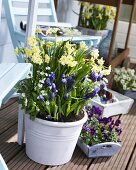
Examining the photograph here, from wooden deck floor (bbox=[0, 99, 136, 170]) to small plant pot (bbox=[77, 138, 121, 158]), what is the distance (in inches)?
1.2

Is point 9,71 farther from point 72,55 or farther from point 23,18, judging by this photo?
point 23,18

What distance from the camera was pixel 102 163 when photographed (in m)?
1.87

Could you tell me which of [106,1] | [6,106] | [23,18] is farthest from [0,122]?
[106,1]

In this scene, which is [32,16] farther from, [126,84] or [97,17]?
[97,17]

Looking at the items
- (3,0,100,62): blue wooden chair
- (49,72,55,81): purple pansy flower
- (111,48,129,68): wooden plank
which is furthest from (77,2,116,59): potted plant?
(49,72,55,81): purple pansy flower

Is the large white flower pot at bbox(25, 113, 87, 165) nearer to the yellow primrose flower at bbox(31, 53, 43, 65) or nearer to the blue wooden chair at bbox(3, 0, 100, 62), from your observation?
the yellow primrose flower at bbox(31, 53, 43, 65)

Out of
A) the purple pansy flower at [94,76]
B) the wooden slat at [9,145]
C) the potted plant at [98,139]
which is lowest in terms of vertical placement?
the wooden slat at [9,145]

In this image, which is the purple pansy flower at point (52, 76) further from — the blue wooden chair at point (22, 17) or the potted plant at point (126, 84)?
the potted plant at point (126, 84)

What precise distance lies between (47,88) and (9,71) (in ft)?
0.88

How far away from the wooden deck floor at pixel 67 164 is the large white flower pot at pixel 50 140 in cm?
5

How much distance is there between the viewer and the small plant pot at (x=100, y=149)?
6.05 ft

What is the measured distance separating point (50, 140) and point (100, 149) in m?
0.35

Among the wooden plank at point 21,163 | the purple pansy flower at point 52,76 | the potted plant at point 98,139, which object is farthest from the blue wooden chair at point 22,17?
the wooden plank at point 21,163

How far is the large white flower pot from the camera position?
64.9 inches
